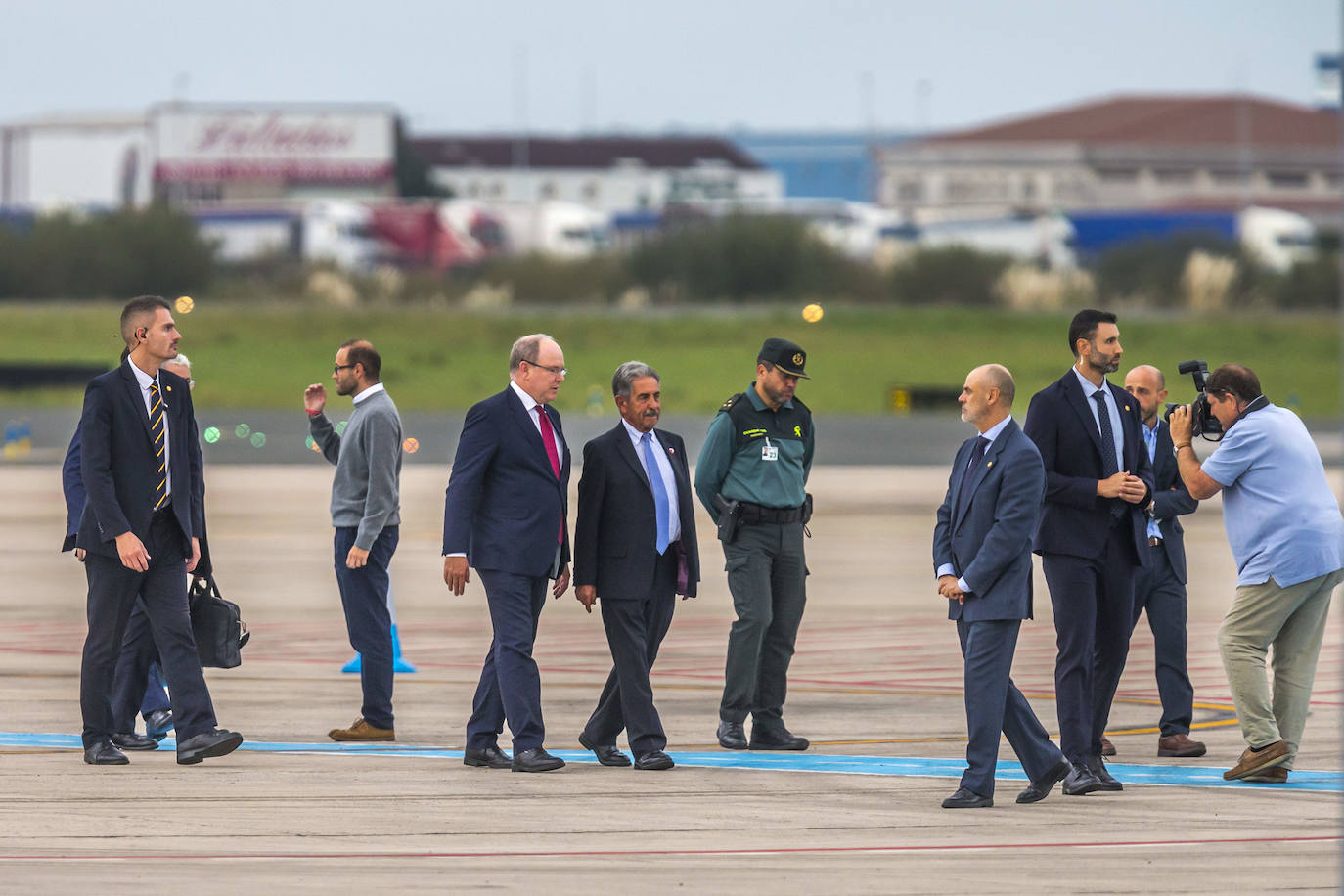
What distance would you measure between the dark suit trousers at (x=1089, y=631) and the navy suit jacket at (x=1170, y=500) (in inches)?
30.4

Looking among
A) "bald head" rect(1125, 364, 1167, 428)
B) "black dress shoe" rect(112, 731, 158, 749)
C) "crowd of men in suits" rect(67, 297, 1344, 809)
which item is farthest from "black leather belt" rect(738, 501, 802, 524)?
"black dress shoe" rect(112, 731, 158, 749)

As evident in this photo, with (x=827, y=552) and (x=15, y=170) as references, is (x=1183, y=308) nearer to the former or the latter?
(x=827, y=552)

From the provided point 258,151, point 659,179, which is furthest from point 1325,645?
point 659,179

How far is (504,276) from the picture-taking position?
2527 inches

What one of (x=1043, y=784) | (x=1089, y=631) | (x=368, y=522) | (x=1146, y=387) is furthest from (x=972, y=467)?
(x=368, y=522)

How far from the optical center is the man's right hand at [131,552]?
28.6ft

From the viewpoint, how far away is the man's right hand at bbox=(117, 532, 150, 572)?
8711 millimetres

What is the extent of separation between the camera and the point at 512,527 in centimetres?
904

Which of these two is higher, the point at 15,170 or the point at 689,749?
the point at 15,170

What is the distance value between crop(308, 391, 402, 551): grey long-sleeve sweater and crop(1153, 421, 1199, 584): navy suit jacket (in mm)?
3648

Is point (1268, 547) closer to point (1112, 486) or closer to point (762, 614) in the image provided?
point (1112, 486)

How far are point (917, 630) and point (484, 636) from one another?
9.41ft

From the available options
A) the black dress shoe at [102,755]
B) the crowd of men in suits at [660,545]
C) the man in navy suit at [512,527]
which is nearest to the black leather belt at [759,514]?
the crowd of men in suits at [660,545]

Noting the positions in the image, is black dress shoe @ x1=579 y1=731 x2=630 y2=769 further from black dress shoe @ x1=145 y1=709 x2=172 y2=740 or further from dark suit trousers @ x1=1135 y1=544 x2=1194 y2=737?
dark suit trousers @ x1=1135 y1=544 x2=1194 y2=737
